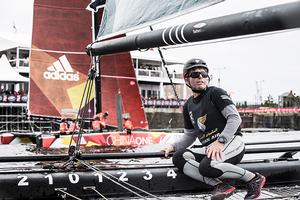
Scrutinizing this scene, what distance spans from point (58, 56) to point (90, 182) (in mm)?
16404

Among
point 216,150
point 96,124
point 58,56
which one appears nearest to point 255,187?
point 216,150

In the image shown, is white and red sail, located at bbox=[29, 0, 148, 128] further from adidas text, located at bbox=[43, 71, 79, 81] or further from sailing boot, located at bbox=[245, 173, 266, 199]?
sailing boot, located at bbox=[245, 173, 266, 199]

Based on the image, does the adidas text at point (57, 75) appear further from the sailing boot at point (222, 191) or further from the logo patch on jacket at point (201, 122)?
the sailing boot at point (222, 191)

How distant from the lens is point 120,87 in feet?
67.1

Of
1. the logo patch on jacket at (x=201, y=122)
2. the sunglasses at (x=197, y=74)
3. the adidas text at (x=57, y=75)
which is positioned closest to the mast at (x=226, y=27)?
the sunglasses at (x=197, y=74)

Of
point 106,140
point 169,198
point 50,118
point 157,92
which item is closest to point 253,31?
point 169,198

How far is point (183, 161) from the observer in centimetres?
445

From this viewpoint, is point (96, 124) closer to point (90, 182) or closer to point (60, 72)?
point (60, 72)

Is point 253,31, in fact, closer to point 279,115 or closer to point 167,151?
point 167,151

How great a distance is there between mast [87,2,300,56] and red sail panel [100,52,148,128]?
15463 mm

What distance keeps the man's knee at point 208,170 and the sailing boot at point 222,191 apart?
0.10 m

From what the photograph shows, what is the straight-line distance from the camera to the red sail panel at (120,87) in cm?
2022

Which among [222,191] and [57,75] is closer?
[222,191]

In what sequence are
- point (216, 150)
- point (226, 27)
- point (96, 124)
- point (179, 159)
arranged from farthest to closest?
1. point (96, 124)
2. point (179, 159)
3. point (216, 150)
4. point (226, 27)
